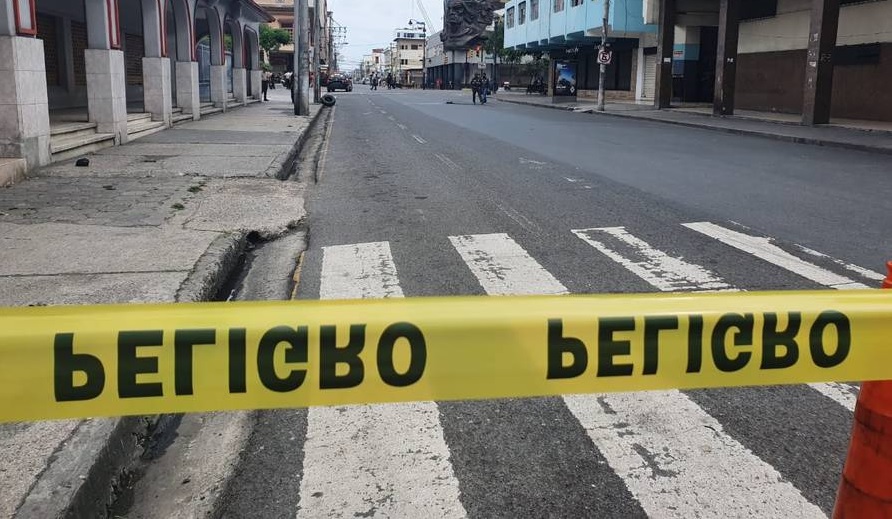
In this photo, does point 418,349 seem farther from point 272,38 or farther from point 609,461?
point 272,38

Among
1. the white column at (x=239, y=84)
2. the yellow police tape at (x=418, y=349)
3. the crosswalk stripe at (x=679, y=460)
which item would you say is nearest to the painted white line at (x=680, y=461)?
the crosswalk stripe at (x=679, y=460)

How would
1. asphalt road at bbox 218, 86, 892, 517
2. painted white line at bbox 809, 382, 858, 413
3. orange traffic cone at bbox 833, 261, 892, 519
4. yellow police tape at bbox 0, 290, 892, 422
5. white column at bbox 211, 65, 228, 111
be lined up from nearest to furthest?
yellow police tape at bbox 0, 290, 892, 422 → orange traffic cone at bbox 833, 261, 892, 519 → asphalt road at bbox 218, 86, 892, 517 → painted white line at bbox 809, 382, 858, 413 → white column at bbox 211, 65, 228, 111

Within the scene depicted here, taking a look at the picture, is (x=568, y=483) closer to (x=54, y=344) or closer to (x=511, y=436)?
(x=511, y=436)

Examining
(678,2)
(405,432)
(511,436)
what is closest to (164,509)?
(405,432)

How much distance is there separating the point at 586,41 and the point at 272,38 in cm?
4305

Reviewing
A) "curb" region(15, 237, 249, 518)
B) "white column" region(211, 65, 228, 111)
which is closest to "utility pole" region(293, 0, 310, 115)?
"white column" region(211, 65, 228, 111)

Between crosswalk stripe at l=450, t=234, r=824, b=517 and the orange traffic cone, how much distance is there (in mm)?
1037

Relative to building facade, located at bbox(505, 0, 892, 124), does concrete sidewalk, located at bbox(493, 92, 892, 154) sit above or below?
below

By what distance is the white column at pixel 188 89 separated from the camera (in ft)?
73.6

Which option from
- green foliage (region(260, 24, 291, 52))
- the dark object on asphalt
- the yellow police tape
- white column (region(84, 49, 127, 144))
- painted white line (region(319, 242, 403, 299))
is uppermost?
the dark object on asphalt

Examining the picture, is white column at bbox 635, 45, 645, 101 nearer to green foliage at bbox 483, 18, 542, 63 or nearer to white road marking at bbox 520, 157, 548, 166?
green foliage at bbox 483, 18, 542, 63

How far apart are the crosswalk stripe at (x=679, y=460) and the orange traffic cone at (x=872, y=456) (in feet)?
3.40

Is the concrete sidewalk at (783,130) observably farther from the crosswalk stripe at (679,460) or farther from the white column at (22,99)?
the white column at (22,99)

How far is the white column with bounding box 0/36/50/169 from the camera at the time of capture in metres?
10.2
